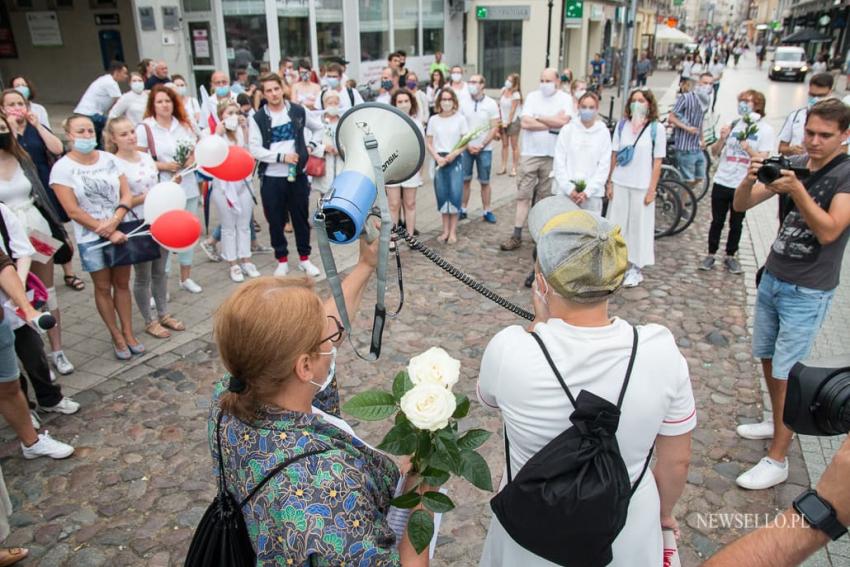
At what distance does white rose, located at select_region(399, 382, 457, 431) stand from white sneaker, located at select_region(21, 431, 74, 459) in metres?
3.10

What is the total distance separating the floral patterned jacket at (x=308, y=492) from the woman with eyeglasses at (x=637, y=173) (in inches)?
193

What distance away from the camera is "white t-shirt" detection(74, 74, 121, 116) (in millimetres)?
9273

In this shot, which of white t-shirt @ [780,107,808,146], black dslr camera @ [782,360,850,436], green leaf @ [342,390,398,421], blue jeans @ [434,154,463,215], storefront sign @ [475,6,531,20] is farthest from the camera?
storefront sign @ [475,6,531,20]

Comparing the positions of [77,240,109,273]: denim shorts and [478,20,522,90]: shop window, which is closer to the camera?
[77,240,109,273]: denim shorts

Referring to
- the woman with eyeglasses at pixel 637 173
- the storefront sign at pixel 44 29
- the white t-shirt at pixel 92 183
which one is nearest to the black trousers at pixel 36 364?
the white t-shirt at pixel 92 183

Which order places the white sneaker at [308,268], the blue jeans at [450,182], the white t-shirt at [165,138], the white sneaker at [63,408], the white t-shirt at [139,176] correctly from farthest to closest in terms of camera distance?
the blue jeans at [450,182], the white sneaker at [308,268], the white t-shirt at [165,138], the white t-shirt at [139,176], the white sneaker at [63,408]

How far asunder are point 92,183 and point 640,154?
189 inches

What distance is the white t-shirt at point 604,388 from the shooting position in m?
1.57

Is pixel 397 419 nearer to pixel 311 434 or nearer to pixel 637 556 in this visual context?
pixel 311 434

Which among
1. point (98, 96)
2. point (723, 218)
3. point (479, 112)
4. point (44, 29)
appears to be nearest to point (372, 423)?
point (723, 218)

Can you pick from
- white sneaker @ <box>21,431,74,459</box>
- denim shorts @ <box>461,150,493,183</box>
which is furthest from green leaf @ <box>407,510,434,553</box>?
denim shorts @ <box>461,150,493,183</box>

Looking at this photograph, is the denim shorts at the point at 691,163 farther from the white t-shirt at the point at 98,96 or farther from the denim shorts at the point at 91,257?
the white t-shirt at the point at 98,96

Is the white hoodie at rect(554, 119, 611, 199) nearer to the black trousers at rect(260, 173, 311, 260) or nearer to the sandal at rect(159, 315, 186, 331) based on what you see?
the black trousers at rect(260, 173, 311, 260)

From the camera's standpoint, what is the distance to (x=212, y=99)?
834 centimetres
